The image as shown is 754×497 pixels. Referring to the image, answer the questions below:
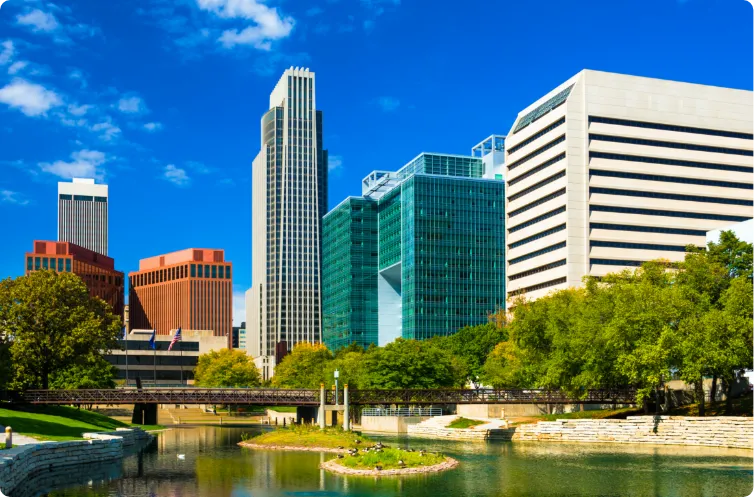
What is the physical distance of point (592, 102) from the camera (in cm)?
17888

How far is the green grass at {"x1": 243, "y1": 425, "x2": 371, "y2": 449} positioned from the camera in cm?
7731

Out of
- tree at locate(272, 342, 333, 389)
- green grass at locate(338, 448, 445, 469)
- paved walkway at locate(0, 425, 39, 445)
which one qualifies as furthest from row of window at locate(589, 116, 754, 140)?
paved walkway at locate(0, 425, 39, 445)

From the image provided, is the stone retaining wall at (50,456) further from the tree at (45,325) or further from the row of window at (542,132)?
the row of window at (542,132)

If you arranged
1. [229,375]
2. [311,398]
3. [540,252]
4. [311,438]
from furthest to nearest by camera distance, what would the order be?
1. [229,375]
2. [540,252]
3. [311,398]
4. [311,438]

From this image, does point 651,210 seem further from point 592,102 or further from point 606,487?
point 606,487

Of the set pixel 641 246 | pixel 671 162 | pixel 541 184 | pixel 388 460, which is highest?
pixel 671 162

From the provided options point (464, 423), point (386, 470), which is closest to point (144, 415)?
point (464, 423)

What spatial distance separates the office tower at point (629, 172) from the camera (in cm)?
17700

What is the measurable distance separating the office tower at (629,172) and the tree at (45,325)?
334 ft

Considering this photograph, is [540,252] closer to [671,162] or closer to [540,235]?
[540,235]

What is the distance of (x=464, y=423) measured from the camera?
10306 cm

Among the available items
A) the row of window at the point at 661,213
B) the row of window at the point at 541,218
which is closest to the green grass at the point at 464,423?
the row of window at the point at 541,218

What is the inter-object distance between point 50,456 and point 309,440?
→ 86.5 feet

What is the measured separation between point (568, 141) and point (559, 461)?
395ft
